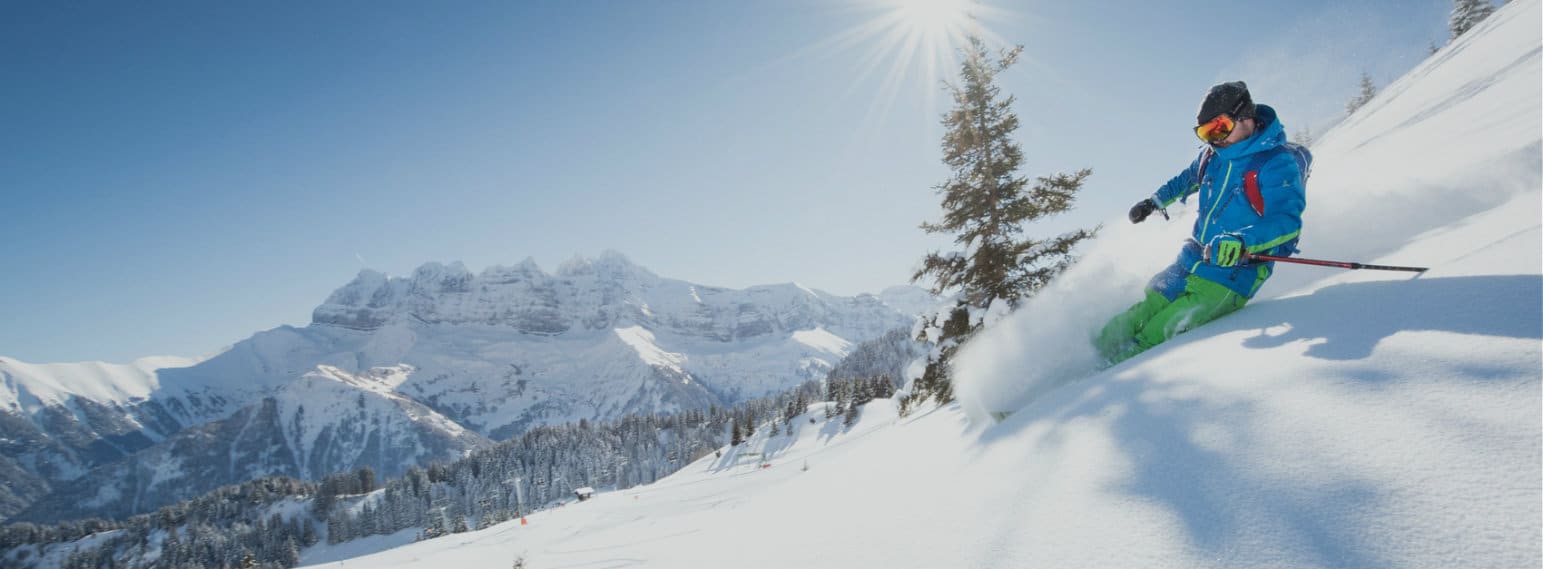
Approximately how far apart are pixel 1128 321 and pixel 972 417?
1916 millimetres

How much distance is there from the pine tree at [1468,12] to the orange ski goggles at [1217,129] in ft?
170

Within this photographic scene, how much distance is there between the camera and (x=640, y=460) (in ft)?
347

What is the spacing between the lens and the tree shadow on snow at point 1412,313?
217cm

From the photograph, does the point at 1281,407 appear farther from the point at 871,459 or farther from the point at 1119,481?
the point at 871,459

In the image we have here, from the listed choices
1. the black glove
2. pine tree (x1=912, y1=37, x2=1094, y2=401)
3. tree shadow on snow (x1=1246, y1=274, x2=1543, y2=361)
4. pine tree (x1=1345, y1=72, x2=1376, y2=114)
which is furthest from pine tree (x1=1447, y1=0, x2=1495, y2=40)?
tree shadow on snow (x1=1246, y1=274, x2=1543, y2=361)

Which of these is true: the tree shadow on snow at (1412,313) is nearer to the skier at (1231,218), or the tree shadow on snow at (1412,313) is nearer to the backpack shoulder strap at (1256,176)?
the skier at (1231,218)

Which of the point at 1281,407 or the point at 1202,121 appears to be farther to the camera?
the point at 1202,121

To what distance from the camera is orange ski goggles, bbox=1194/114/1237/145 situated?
447 centimetres

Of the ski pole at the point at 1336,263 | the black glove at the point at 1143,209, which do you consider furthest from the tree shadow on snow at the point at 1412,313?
the black glove at the point at 1143,209

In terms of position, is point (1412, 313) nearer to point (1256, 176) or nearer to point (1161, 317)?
point (1161, 317)

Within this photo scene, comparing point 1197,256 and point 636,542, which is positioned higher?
point 1197,256

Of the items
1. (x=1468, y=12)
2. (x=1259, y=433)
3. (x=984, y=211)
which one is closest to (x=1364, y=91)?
(x=1468, y=12)

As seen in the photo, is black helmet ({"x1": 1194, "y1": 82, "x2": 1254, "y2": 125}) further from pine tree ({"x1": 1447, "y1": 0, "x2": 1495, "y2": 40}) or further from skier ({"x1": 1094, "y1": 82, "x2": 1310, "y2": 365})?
pine tree ({"x1": 1447, "y1": 0, "x2": 1495, "y2": 40})

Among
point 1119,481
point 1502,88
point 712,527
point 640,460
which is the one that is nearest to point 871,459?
point 712,527
